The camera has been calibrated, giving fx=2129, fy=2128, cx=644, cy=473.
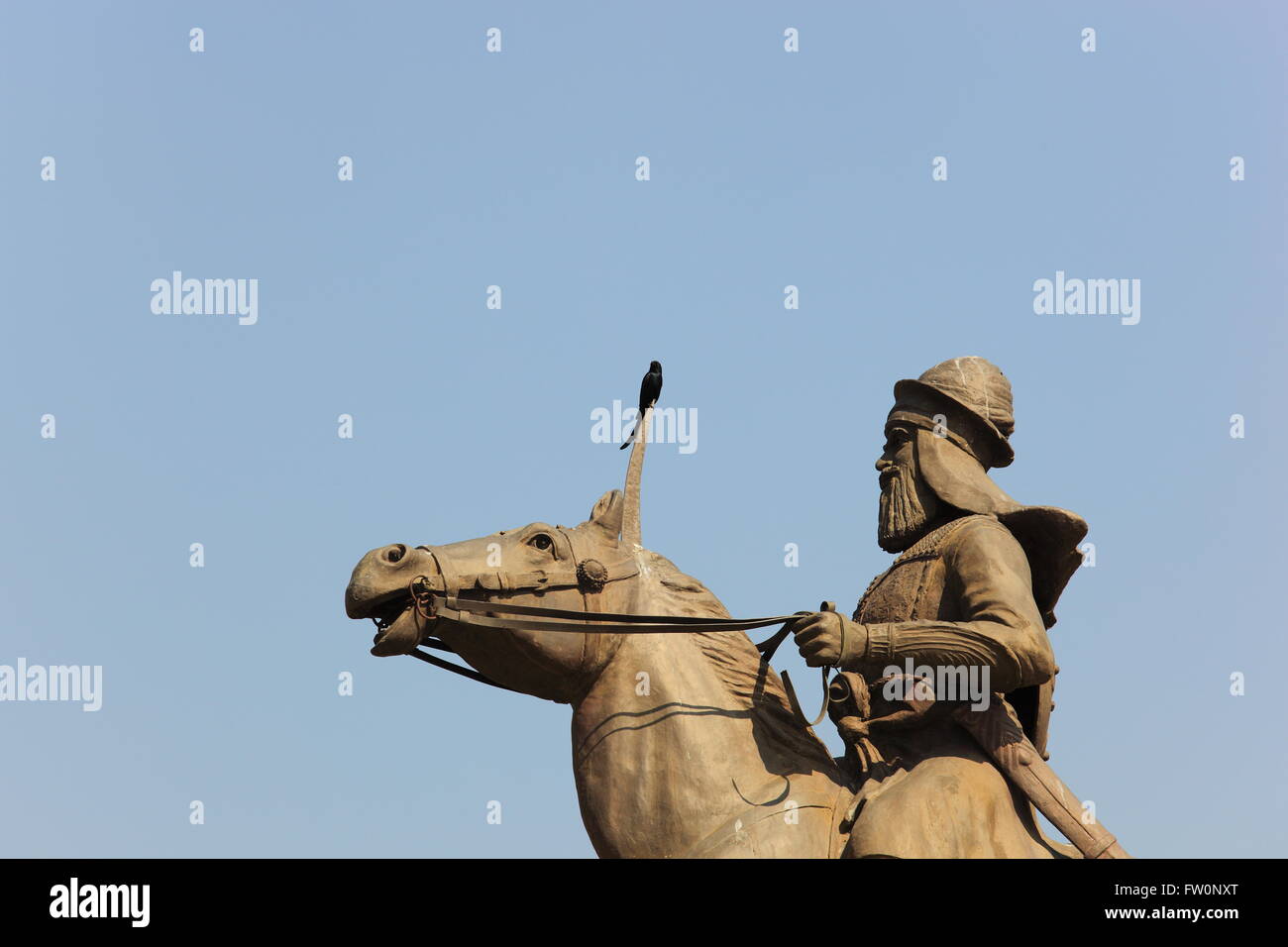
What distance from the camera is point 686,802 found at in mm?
10898

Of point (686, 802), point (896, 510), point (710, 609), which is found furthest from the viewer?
point (896, 510)

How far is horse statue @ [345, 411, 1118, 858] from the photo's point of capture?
10906 millimetres

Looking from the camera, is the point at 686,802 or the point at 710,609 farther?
the point at 710,609

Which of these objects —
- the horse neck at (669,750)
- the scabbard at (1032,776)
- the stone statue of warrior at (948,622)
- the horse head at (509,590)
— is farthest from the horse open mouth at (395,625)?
the scabbard at (1032,776)

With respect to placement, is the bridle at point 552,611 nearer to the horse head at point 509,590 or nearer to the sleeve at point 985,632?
the horse head at point 509,590

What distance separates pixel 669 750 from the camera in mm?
11016

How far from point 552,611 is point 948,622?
211 cm

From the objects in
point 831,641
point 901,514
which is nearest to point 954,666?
point 831,641

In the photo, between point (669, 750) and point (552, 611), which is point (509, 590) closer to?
point (552, 611)
